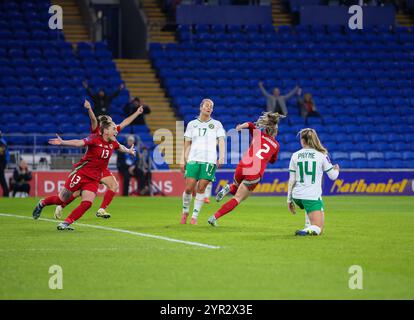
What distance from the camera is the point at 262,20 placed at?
39.7 meters

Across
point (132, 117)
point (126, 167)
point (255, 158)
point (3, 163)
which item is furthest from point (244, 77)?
point (255, 158)

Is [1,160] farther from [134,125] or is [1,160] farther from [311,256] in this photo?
[311,256]

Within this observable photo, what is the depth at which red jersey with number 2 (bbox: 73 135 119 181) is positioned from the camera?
15.4 meters

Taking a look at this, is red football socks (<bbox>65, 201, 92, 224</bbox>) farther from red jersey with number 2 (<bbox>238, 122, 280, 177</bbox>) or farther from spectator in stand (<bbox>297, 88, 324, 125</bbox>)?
spectator in stand (<bbox>297, 88, 324, 125</bbox>)

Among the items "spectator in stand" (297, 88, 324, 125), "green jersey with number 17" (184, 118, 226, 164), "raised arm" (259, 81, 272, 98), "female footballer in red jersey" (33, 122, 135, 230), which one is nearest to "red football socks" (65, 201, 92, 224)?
"female footballer in red jersey" (33, 122, 135, 230)

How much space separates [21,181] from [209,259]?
1787 cm

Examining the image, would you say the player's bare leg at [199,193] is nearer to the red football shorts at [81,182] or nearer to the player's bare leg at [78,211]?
the red football shorts at [81,182]

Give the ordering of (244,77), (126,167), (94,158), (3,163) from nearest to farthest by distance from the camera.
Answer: (94,158)
(3,163)
(126,167)
(244,77)

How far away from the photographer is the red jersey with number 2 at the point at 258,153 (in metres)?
15.8

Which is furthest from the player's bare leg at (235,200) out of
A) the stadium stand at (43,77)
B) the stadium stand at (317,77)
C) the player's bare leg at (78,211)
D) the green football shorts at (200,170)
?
the stadium stand at (317,77)

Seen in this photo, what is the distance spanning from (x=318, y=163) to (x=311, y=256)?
9.05 ft

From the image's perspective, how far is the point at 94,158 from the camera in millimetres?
15547

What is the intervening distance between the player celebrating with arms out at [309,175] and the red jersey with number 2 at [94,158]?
3.46 m

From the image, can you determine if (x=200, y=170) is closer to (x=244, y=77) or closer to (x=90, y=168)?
(x=90, y=168)
